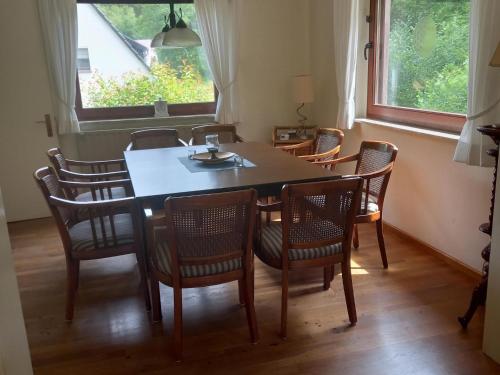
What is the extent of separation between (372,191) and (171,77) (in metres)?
2.58

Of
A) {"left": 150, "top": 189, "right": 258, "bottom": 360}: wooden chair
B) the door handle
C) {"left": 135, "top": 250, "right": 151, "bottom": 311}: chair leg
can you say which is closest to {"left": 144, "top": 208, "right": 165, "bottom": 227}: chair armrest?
{"left": 150, "top": 189, "right": 258, "bottom": 360}: wooden chair

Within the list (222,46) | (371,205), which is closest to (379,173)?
(371,205)

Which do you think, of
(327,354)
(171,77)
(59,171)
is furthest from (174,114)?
(327,354)

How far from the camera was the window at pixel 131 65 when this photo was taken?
437 centimetres

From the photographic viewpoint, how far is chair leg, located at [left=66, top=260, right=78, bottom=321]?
247 centimetres

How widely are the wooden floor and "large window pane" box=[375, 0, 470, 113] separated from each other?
1.18 meters

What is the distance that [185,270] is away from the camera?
81.3 inches

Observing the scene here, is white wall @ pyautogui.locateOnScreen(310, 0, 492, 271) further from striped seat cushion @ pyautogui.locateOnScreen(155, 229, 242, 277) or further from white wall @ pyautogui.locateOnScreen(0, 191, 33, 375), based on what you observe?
white wall @ pyautogui.locateOnScreen(0, 191, 33, 375)

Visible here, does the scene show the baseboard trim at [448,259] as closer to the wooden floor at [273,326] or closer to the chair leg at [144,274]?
the wooden floor at [273,326]

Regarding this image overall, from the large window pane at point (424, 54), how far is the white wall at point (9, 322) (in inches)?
111

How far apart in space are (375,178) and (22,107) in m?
3.30

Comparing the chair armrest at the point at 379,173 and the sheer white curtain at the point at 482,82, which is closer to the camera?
the sheer white curtain at the point at 482,82

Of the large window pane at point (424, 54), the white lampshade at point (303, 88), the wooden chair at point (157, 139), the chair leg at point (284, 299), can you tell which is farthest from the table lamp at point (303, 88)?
the chair leg at point (284, 299)

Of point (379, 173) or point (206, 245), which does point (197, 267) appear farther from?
point (379, 173)
